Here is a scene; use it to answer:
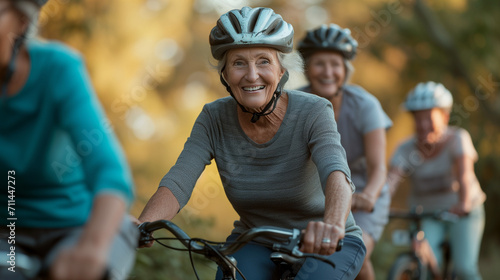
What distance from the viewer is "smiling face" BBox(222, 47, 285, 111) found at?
3475 mm

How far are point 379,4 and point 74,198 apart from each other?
40.0 ft

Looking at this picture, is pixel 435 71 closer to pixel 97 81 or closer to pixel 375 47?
pixel 375 47

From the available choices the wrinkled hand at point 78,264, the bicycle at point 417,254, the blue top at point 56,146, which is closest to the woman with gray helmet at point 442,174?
the bicycle at point 417,254

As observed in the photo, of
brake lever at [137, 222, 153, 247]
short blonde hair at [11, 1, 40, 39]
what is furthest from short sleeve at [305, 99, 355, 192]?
short blonde hair at [11, 1, 40, 39]

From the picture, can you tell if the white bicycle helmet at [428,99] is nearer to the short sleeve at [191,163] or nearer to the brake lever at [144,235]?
the short sleeve at [191,163]

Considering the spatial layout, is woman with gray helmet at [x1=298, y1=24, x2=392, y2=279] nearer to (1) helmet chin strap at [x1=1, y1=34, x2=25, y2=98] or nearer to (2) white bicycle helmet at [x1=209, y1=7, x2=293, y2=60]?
(2) white bicycle helmet at [x1=209, y1=7, x2=293, y2=60]

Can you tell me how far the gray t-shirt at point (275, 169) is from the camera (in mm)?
3383

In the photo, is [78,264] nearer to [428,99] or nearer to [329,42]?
[329,42]

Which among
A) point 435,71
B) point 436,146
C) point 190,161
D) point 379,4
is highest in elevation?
point 379,4

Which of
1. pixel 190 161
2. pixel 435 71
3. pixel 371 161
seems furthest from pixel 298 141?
pixel 435 71

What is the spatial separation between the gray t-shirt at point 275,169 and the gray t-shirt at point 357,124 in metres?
1.70

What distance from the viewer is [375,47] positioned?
13562 millimetres

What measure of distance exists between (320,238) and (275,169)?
27.7 inches

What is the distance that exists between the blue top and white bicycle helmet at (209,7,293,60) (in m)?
1.35
